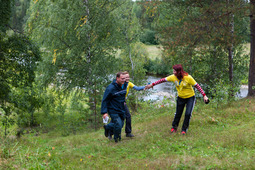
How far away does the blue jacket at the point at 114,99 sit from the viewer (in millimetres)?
6574

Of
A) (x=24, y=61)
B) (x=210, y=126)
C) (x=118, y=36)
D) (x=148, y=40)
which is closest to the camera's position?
(x=210, y=126)

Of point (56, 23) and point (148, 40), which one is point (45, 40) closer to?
point (56, 23)

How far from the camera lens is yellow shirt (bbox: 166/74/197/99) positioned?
665 centimetres

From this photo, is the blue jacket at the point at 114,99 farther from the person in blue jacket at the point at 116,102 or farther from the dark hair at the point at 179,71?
the dark hair at the point at 179,71

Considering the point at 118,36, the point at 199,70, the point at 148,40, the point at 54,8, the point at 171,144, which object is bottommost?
the point at 171,144

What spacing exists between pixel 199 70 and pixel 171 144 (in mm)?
10135

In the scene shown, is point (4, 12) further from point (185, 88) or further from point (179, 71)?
point (185, 88)

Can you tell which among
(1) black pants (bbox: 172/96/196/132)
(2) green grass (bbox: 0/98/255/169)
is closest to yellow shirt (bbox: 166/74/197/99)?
(1) black pants (bbox: 172/96/196/132)

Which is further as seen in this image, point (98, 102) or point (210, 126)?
point (98, 102)

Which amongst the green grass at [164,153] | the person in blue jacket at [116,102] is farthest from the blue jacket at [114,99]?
the green grass at [164,153]

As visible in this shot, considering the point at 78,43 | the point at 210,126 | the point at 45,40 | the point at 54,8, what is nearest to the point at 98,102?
the point at 78,43

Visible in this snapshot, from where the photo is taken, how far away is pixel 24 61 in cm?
950

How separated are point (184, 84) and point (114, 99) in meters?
1.97

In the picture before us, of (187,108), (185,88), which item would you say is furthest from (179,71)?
(187,108)
